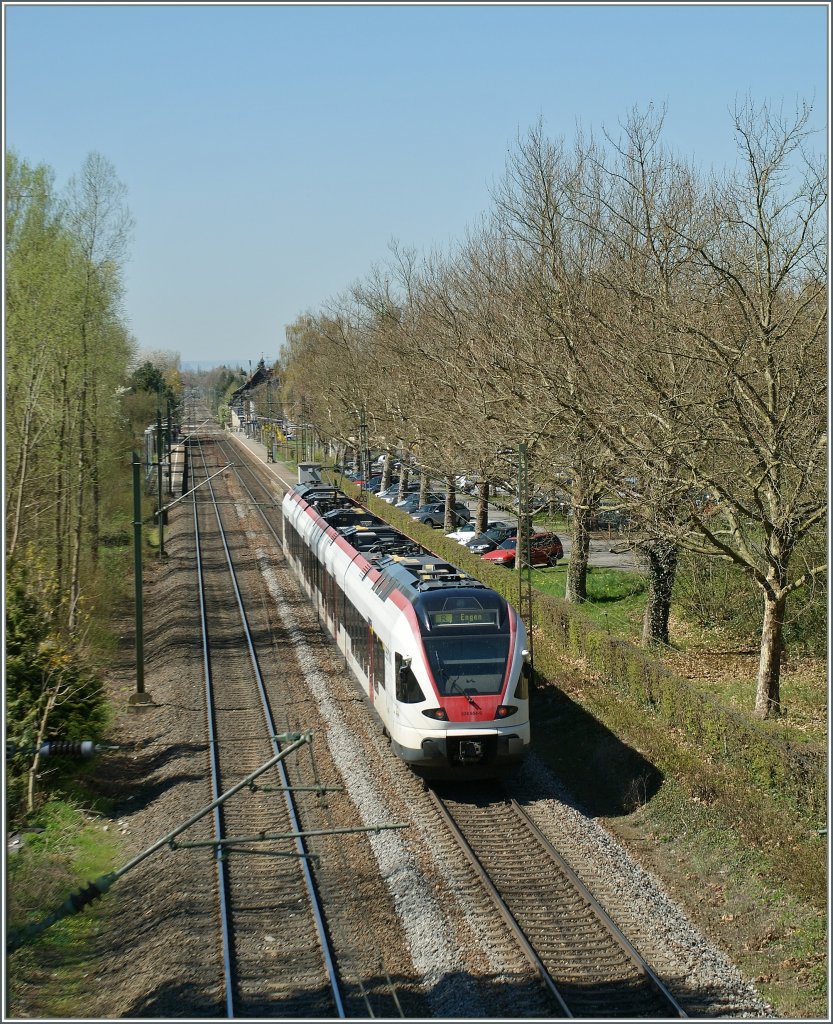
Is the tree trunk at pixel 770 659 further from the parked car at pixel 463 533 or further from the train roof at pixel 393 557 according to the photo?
the parked car at pixel 463 533

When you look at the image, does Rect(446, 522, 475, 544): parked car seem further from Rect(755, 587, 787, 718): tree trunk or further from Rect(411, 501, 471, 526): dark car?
Rect(755, 587, 787, 718): tree trunk

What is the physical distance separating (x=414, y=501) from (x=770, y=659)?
124 feet

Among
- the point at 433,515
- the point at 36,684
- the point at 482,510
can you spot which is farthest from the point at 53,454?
the point at 433,515

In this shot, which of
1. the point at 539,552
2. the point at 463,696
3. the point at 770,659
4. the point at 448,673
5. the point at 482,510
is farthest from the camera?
the point at 482,510

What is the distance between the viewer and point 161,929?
12.1 m

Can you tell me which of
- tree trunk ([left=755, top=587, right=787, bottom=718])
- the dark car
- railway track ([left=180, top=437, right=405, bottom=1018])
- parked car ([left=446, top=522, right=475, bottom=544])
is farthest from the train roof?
the dark car

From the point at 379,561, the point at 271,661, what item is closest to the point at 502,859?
the point at 379,561

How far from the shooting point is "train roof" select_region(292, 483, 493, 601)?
17.4 m

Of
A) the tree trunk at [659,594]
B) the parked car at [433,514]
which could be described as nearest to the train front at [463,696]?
the tree trunk at [659,594]

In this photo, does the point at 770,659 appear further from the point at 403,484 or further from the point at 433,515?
the point at 403,484

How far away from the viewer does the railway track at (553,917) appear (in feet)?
34.5

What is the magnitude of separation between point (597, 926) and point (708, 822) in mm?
3253

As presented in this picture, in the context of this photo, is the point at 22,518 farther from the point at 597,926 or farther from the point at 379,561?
the point at 597,926

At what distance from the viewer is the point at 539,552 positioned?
3712 cm
